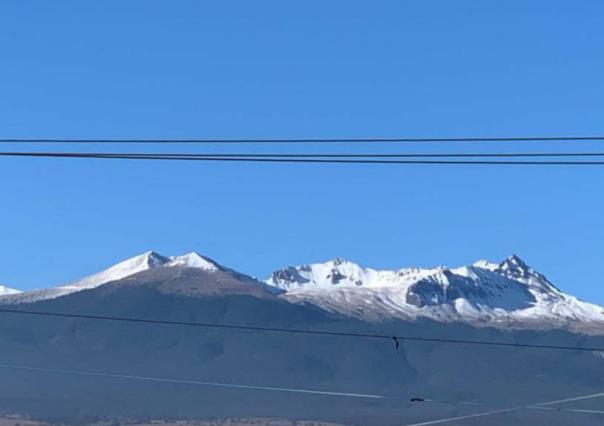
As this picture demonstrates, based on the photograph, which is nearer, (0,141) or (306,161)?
(306,161)

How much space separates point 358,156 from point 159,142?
5849mm

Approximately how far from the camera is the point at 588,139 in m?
40.9

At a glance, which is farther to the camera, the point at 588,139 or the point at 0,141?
the point at 0,141

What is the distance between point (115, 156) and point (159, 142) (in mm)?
1666

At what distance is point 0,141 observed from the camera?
144ft

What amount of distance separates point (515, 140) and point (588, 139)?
86.1 inches

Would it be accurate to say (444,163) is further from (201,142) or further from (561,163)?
(201,142)

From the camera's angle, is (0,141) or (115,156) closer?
(115,156)

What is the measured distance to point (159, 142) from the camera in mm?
41531

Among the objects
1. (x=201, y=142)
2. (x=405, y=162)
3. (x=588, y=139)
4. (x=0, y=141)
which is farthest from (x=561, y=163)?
(x=0, y=141)

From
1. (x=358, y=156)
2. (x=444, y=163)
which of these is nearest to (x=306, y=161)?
(x=358, y=156)

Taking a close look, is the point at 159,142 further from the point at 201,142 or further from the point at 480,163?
the point at 480,163

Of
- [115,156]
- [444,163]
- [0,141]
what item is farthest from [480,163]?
[0,141]

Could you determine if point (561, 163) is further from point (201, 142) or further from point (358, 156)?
point (201, 142)
